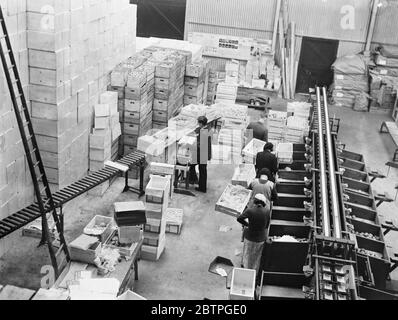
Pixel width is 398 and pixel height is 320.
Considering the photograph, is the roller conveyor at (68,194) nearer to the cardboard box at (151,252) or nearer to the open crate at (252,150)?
the cardboard box at (151,252)

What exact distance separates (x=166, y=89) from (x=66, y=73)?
12.0 feet

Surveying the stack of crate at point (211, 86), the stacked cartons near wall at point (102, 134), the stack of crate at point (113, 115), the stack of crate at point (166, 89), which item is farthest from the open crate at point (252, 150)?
the stack of crate at point (211, 86)

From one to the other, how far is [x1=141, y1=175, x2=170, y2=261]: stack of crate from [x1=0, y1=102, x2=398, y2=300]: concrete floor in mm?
196

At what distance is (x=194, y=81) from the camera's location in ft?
49.1

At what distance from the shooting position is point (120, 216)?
27.2 ft

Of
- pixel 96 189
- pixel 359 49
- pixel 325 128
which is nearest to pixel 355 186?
pixel 325 128

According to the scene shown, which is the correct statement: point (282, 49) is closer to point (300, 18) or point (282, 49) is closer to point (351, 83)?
point (300, 18)

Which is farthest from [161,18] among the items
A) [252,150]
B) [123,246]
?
[123,246]

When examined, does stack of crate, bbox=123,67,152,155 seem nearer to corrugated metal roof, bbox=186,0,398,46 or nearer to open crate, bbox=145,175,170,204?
open crate, bbox=145,175,170,204

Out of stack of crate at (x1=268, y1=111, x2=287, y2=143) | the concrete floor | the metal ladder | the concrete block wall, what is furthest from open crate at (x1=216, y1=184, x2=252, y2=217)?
stack of crate at (x1=268, y1=111, x2=287, y2=143)

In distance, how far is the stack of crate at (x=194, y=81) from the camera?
14812mm

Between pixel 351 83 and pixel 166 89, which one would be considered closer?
pixel 166 89

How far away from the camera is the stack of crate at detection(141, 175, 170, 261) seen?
881 centimetres

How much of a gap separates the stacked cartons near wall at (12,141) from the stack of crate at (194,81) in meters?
6.02
